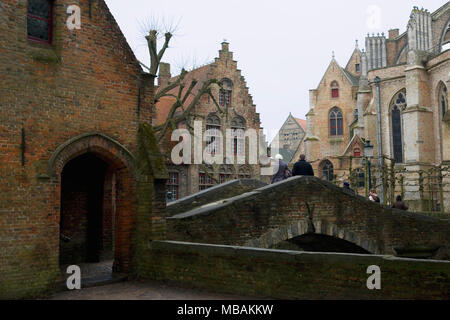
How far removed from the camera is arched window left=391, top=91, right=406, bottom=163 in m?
34.4

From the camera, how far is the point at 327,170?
42.8m

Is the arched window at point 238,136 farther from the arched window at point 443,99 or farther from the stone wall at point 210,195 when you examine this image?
the stone wall at point 210,195

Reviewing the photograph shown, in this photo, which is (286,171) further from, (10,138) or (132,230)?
(10,138)

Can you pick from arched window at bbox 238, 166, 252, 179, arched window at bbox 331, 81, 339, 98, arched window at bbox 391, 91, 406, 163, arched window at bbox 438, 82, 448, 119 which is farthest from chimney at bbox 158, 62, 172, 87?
arched window at bbox 438, 82, 448, 119

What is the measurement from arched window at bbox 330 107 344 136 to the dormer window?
123ft

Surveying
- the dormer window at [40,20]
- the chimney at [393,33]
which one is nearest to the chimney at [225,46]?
the chimney at [393,33]

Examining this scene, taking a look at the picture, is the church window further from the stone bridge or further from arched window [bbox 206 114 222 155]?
the stone bridge

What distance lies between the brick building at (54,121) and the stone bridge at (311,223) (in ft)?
6.00

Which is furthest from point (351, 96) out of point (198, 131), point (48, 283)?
point (48, 283)

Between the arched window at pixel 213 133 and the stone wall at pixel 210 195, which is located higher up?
the arched window at pixel 213 133

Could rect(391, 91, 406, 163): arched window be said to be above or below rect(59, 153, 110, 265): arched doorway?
above

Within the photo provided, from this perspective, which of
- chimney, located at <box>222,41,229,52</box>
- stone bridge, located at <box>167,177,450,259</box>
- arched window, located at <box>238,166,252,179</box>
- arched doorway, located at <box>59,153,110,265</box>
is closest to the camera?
stone bridge, located at <box>167,177,450,259</box>

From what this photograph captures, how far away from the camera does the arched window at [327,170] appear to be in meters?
42.4

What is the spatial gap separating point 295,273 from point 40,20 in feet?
21.9
